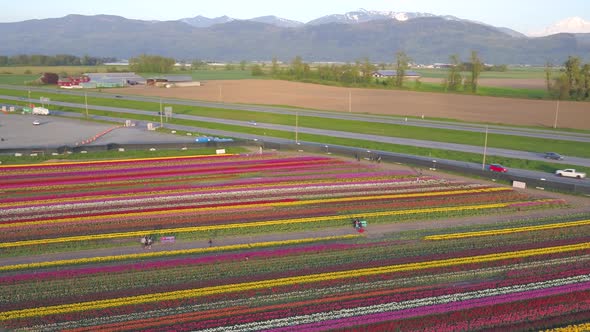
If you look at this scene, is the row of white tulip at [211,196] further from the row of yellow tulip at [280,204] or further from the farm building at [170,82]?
the farm building at [170,82]

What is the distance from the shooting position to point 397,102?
83.9 m

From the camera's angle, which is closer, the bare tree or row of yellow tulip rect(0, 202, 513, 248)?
row of yellow tulip rect(0, 202, 513, 248)

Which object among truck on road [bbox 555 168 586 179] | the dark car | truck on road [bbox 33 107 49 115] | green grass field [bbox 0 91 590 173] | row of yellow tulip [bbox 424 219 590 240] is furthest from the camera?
truck on road [bbox 33 107 49 115]

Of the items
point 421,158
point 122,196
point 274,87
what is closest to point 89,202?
point 122,196

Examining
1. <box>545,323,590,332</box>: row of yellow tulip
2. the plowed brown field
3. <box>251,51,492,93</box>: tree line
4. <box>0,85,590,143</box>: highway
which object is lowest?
<box>545,323,590,332</box>: row of yellow tulip

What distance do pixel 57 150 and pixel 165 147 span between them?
8.29 m

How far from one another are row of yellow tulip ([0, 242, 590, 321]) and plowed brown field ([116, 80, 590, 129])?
1698 inches

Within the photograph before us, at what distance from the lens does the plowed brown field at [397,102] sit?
216 feet

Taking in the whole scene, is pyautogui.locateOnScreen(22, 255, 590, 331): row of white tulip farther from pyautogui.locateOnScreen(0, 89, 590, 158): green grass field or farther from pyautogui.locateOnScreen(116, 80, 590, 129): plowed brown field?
pyautogui.locateOnScreen(116, 80, 590, 129): plowed brown field

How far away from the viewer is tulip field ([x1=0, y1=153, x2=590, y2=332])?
16531mm

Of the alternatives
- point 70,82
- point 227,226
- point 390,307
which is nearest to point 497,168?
point 227,226

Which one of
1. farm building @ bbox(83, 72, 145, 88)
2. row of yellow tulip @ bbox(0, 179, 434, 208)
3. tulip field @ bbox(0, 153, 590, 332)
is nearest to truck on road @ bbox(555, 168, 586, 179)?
tulip field @ bbox(0, 153, 590, 332)

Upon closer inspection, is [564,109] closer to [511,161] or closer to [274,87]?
[511,161]

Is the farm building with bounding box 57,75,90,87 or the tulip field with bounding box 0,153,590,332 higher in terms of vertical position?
the farm building with bounding box 57,75,90,87
